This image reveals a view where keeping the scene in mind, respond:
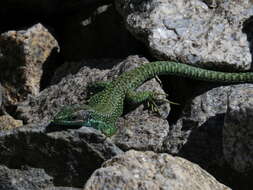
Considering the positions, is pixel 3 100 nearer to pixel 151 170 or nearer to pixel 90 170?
pixel 90 170

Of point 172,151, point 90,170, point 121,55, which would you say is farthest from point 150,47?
point 90,170

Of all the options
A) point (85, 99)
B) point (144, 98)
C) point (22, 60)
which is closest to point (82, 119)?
point (144, 98)

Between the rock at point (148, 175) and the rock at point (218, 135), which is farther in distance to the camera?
the rock at point (218, 135)

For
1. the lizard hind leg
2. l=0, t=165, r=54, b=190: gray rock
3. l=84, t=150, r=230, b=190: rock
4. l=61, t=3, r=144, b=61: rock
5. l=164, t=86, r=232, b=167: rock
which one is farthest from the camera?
l=61, t=3, r=144, b=61: rock

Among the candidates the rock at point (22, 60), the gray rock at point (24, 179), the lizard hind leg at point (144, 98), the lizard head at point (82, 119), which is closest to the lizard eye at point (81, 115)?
the lizard head at point (82, 119)

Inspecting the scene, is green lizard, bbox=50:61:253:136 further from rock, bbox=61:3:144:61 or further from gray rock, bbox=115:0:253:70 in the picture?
rock, bbox=61:3:144:61

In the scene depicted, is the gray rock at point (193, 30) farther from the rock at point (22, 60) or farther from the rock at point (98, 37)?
the rock at point (22, 60)

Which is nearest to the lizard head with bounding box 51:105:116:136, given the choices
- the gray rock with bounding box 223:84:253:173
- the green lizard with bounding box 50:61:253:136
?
the green lizard with bounding box 50:61:253:136
